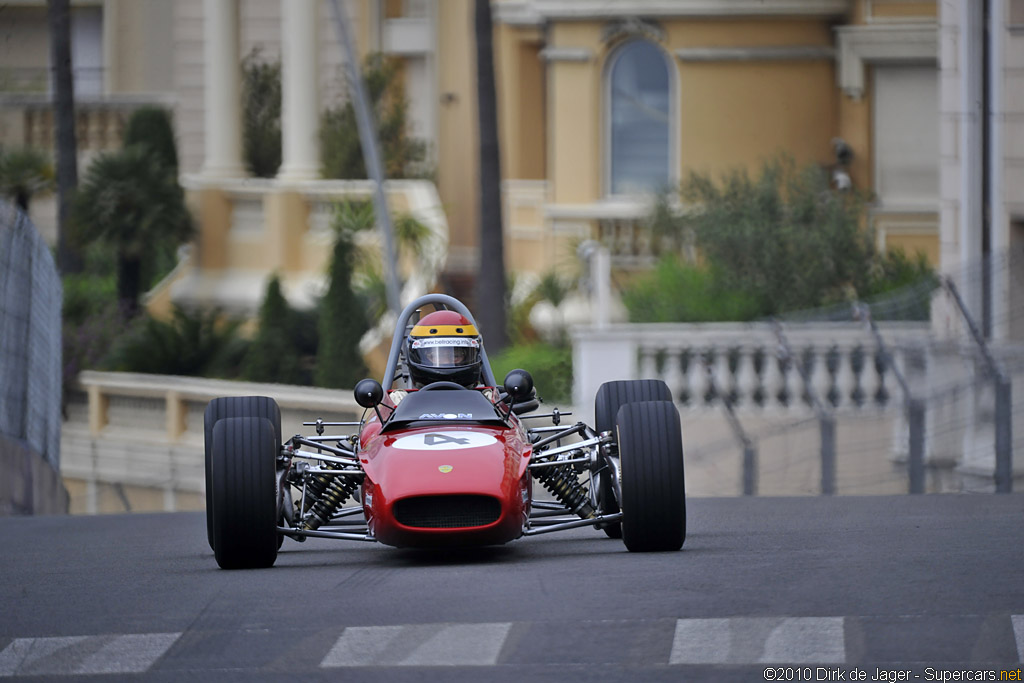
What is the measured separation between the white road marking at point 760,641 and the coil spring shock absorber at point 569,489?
2534 mm

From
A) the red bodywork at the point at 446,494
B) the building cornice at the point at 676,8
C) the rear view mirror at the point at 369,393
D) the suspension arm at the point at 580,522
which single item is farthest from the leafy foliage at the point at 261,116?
the red bodywork at the point at 446,494

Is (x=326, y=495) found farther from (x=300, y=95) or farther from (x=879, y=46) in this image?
(x=300, y=95)

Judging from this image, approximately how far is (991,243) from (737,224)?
493 cm

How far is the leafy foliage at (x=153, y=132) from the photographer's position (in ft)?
101

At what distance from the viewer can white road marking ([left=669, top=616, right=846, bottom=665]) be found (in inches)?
274

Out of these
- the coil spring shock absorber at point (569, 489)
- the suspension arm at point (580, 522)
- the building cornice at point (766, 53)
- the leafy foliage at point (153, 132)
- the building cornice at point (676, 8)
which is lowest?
the suspension arm at point (580, 522)

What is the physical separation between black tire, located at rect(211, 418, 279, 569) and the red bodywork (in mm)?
510

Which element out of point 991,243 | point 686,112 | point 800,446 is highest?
point 686,112

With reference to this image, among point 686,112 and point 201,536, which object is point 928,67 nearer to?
point 686,112

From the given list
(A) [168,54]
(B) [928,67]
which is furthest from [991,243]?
(A) [168,54]

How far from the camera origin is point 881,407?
1812 cm

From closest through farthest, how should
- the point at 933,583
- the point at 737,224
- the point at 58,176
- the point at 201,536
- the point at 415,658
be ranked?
the point at 415,658 < the point at 933,583 < the point at 201,536 < the point at 737,224 < the point at 58,176

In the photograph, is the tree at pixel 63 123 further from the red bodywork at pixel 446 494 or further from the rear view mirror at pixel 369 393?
the red bodywork at pixel 446 494

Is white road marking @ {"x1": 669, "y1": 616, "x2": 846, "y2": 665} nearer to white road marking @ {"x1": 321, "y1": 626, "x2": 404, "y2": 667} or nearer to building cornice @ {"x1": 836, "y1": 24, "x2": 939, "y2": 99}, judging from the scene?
white road marking @ {"x1": 321, "y1": 626, "x2": 404, "y2": 667}
